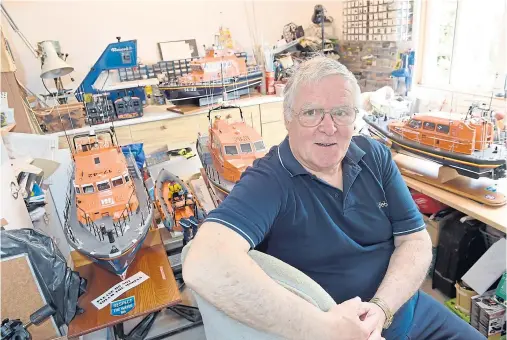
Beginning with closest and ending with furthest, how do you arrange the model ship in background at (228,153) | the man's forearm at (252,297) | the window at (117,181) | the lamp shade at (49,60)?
the man's forearm at (252,297) < the window at (117,181) < the model ship in background at (228,153) < the lamp shade at (49,60)

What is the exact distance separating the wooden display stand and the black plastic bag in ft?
5.27

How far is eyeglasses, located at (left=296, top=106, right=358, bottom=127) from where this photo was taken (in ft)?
3.34

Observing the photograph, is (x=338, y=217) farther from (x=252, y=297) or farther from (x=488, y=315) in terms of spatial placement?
(x=488, y=315)

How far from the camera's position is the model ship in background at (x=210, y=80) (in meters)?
2.82

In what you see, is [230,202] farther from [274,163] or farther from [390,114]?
[390,114]

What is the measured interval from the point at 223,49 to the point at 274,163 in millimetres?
2162

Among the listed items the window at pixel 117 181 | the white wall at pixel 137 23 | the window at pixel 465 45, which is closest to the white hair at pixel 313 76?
the window at pixel 117 181

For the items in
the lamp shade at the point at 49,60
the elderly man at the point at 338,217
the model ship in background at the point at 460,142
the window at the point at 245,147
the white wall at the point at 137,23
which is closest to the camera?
the elderly man at the point at 338,217

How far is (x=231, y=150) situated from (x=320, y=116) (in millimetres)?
869

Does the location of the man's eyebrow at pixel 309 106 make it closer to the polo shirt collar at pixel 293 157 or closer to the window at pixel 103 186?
the polo shirt collar at pixel 293 157

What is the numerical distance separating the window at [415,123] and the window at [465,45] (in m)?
0.75

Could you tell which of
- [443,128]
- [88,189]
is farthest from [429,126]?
[88,189]

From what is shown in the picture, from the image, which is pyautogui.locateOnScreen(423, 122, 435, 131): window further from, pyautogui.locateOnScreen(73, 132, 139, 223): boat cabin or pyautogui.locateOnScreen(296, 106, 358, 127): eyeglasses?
pyautogui.locateOnScreen(73, 132, 139, 223): boat cabin

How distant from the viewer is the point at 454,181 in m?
1.71
